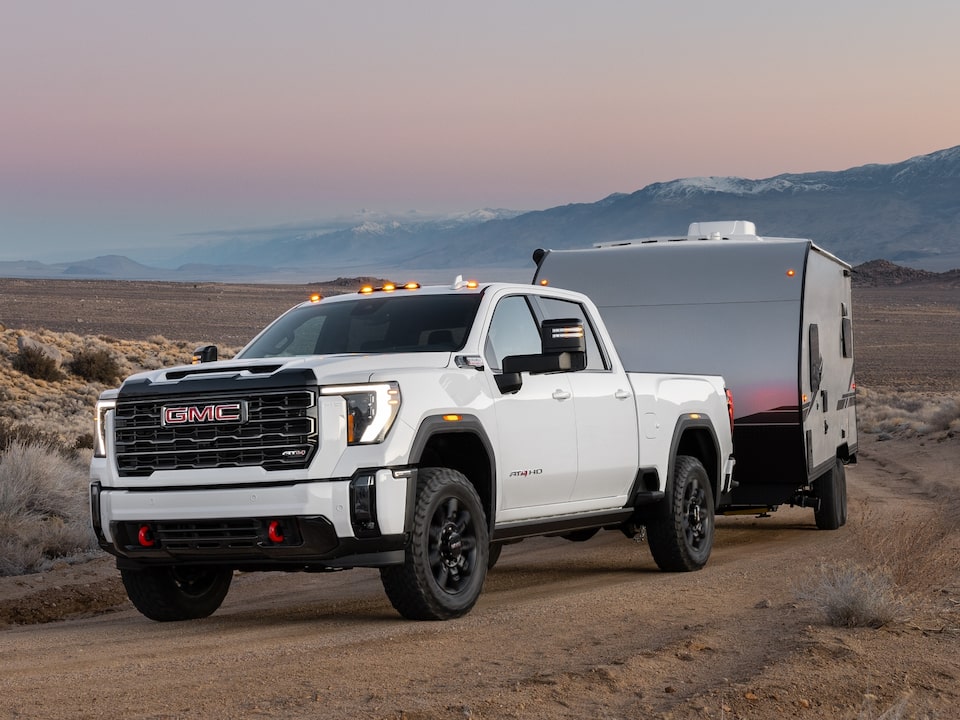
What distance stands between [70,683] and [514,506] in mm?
3200

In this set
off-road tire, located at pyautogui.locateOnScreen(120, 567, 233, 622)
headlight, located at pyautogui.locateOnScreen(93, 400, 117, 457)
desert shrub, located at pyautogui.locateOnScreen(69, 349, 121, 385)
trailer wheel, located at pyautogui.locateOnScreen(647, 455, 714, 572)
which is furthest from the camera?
desert shrub, located at pyautogui.locateOnScreen(69, 349, 121, 385)

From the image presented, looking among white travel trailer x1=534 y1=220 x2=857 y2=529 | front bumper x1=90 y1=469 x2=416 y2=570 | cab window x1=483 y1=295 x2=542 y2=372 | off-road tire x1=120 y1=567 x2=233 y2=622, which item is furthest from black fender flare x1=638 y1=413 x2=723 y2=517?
front bumper x1=90 y1=469 x2=416 y2=570

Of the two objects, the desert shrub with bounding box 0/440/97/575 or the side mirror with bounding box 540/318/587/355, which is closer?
the side mirror with bounding box 540/318/587/355

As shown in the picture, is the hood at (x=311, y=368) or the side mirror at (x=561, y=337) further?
the side mirror at (x=561, y=337)

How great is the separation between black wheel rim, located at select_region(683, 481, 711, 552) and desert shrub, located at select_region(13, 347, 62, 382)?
2769 centimetres

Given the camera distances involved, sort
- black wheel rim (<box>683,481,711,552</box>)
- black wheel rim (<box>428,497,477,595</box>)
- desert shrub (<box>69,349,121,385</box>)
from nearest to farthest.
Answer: black wheel rim (<box>428,497,477,595</box>), black wheel rim (<box>683,481,711,552</box>), desert shrub (<box>69,349,121,385</box>)

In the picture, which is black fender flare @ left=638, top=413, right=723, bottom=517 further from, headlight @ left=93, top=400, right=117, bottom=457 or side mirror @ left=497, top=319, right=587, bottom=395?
headlight @ left=93, top=400, right=117, bottom=457

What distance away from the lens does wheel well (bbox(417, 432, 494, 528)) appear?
8.59 m

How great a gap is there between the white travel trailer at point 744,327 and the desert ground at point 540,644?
0.88 m

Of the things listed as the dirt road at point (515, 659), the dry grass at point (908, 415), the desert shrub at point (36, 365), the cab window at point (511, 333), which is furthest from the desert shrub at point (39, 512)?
the desert shrub at point (36, 365)

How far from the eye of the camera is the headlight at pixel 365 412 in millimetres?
7863

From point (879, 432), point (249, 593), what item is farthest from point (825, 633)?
point (879, 432)

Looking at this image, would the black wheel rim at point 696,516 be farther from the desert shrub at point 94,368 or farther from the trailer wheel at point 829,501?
the desert shrub at point 94,368

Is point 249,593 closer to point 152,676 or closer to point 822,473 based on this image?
point 152,676
